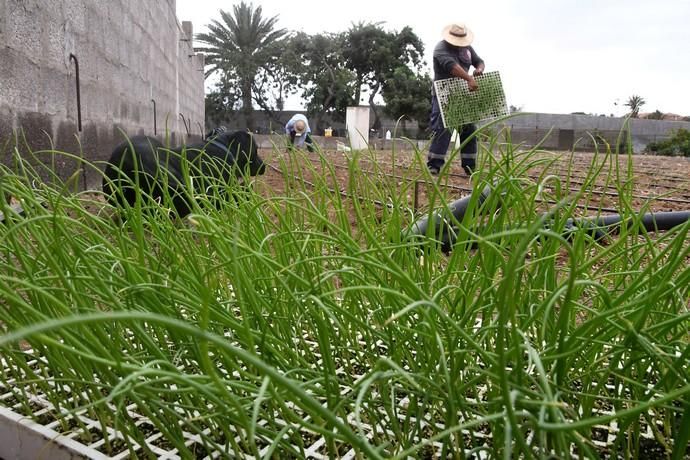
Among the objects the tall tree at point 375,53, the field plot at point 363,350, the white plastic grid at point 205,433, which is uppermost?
the tall tree at point 375,53

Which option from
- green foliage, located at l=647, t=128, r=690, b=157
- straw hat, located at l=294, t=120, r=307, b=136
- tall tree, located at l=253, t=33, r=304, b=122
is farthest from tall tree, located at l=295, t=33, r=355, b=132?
straw hat, located at l=294, t=120, r=307, b=136

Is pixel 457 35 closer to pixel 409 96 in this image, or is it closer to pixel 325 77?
pixel 409 96

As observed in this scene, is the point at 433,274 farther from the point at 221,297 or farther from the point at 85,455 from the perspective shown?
the point at 85,455

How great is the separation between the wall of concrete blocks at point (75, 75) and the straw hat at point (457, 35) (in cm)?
264

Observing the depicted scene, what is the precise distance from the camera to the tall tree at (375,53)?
117ft

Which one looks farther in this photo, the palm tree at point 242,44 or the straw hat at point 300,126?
the palm tree at point 242,44

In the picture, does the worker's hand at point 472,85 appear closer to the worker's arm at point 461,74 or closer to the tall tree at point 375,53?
the worker's arm at point 461,74

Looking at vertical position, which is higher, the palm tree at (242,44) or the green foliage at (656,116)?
the palm tree at (242,44)

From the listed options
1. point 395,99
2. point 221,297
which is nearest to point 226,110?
point 395,99

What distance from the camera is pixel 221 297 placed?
91cm

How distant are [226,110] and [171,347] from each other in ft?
125

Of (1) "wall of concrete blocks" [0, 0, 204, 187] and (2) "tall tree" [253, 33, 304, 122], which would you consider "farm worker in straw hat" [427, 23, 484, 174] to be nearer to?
(1) "wall of concrete blocks" [0, 0, 204, 187]

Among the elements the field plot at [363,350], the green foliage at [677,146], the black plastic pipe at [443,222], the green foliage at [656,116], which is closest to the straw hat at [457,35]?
the black plastic pipe at [443,222]

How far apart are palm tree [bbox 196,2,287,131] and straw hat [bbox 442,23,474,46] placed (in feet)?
97.4
